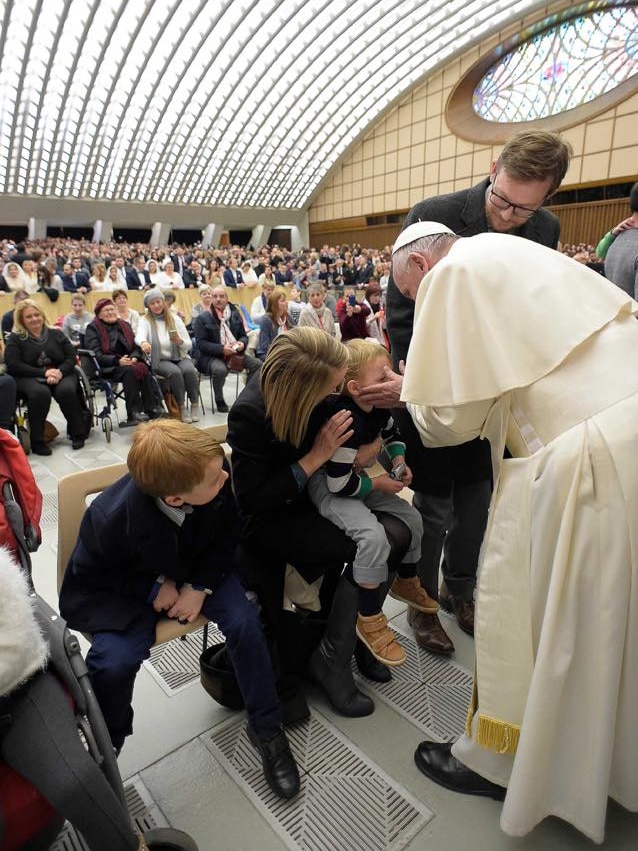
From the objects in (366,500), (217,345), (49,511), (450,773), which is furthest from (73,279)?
(450,773)

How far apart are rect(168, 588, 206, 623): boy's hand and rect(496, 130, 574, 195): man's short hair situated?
1896 mm

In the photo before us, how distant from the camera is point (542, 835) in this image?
1.52 m

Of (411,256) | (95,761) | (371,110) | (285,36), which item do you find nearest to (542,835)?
(95,761)

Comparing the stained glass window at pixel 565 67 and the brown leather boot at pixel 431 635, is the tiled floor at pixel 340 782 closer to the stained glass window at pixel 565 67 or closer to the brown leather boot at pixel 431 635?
the brown leather boot at pixel 431 635

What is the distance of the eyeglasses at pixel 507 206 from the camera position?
1.93m

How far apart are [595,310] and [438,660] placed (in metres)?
1.71

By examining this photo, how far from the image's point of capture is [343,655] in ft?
6.55

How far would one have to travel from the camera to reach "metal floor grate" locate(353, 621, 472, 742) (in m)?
1.94

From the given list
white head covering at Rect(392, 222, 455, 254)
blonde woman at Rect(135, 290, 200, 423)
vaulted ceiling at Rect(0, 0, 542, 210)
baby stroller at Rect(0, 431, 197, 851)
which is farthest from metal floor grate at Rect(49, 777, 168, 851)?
vaulted ceiling at Rect(0, 0, 542, 210)

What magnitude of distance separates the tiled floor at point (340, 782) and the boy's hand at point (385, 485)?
2.73ft

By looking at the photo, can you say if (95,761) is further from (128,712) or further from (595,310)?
(595,310)

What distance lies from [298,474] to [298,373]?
1.28ft

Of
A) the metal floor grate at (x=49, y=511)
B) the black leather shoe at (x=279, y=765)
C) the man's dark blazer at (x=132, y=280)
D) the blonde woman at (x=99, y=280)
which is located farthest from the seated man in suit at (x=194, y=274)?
the black leather shoe at (x=279, y=765)

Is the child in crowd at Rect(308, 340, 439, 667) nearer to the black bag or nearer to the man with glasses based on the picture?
the man with glasses
